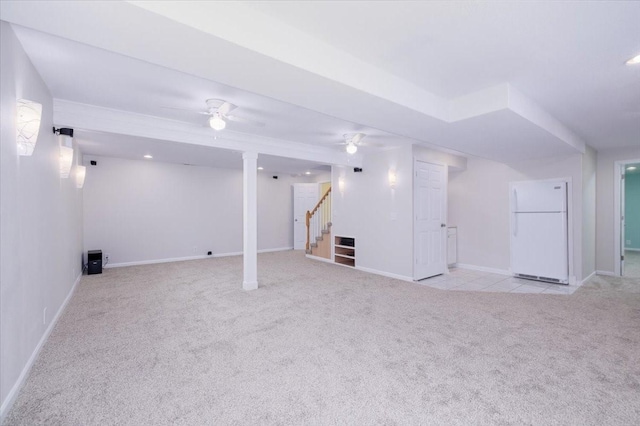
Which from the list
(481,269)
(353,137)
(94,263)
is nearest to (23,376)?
(94,263)

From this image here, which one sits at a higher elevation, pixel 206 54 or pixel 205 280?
pixel 206 54

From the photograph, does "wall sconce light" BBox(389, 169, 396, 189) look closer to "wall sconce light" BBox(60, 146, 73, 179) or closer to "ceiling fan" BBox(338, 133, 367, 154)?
"ceiling fan" BBox(338, 133, 367, 154)

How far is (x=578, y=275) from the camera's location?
5102mm

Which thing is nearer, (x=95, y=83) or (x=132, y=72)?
(x=132, y=72)

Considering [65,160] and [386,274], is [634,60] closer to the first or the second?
[386,274]

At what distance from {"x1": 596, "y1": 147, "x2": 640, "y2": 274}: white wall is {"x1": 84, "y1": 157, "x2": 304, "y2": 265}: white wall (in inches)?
313

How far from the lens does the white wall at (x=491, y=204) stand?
516 centimetres

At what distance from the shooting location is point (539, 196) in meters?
5.49

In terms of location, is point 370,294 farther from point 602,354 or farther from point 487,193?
point 487,193

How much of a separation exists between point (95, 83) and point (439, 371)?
4176 millimetres

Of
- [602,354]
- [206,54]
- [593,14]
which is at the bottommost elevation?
[602,354]

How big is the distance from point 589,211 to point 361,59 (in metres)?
5.76

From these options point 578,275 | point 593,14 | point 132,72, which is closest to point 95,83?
point 132,72

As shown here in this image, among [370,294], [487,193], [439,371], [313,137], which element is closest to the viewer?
[439,371]
